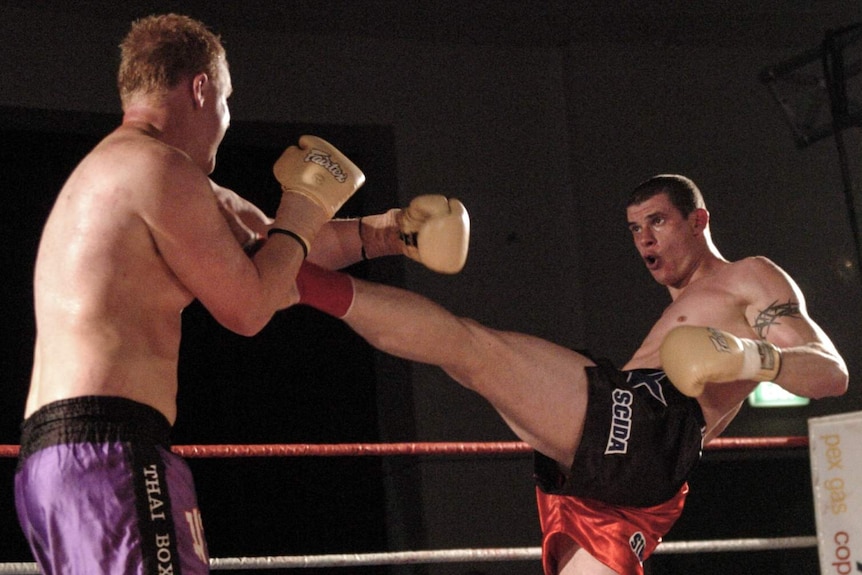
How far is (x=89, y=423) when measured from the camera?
1225 millimetres

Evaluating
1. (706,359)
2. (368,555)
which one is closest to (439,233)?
(706,359)

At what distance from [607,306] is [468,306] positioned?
65cm

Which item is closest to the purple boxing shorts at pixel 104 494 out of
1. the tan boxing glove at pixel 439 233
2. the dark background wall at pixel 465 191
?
the tan boxing glove at pixel 439 233

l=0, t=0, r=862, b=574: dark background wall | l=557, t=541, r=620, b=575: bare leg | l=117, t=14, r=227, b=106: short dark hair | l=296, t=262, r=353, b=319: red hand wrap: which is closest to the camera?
l=117, t=14, r=227, b=106: short dark hair

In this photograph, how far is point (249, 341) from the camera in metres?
4.55

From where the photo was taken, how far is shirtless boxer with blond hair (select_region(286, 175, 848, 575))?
1.72 meters

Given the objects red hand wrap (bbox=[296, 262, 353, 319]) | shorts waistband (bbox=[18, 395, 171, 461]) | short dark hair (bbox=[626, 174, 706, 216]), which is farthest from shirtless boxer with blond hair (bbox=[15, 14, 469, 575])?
short dark hair (bbox=[626, 174, 706, 216])

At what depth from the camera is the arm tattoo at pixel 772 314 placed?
214cm

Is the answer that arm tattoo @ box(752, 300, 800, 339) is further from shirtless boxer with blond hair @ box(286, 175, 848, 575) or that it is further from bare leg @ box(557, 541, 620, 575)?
bare leg @ box(557, 541, 620, 575)

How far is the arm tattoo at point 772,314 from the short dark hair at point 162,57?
4.03 ft

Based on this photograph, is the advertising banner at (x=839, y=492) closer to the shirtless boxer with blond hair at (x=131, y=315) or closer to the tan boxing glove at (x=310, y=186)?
the tan boxing glove at (x=310, y=186)

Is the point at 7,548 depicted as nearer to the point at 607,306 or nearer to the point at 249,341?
the point at 249,341

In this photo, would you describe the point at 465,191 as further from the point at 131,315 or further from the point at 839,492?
the point at 131,315

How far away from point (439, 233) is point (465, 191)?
2968 mm
